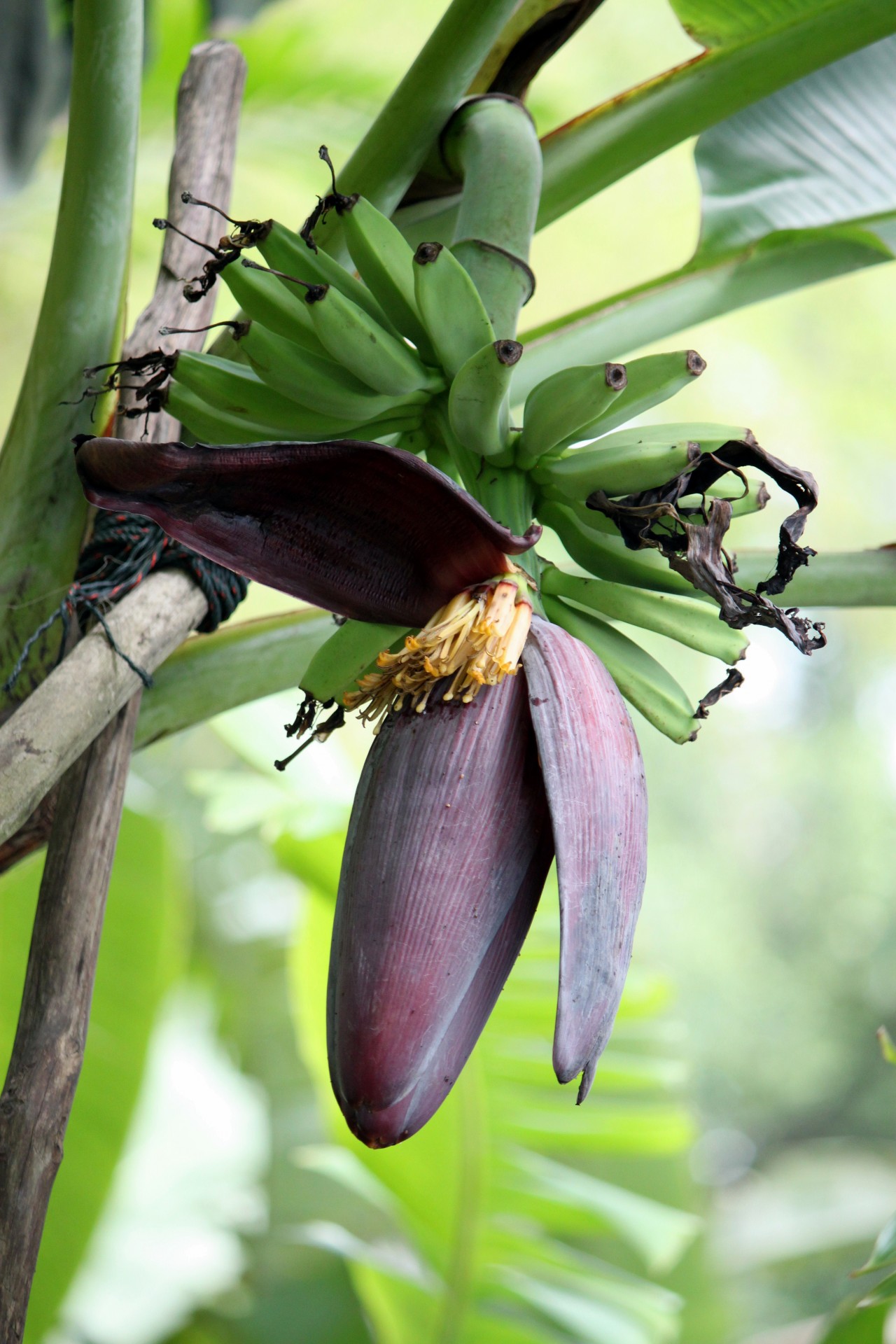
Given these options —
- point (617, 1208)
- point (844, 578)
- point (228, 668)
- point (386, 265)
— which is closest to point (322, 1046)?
point (617, 1208)

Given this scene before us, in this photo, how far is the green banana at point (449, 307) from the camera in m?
0.37

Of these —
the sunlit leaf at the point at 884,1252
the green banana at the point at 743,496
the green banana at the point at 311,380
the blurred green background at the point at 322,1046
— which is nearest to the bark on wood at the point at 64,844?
the green banana at the point at 311,380

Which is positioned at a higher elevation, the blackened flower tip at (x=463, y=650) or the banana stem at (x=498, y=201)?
the banana stem at (x=498, y=201)

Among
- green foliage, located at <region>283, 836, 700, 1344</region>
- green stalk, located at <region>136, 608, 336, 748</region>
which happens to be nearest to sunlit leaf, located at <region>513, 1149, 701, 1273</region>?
green foliage, located at <region>283, 836, 700, 1344</region>

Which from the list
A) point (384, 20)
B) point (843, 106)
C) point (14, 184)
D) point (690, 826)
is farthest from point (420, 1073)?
point (690, 826)

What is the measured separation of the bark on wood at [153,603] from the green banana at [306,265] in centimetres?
11

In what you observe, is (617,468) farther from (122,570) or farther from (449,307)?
(122,570)

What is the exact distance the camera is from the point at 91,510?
492 mm

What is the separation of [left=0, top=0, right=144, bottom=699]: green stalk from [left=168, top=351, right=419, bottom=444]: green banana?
0.08 meters

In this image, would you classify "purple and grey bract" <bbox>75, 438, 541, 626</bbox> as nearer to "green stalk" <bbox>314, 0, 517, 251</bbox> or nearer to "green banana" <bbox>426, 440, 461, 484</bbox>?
"green banana" <bbox>426, 440, 461, 484</bbox>

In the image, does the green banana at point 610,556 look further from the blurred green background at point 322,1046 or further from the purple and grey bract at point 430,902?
the blurred green background at point 322,1046

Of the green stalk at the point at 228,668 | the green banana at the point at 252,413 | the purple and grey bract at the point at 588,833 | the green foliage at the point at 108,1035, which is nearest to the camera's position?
the purple and grey bract at the point at 588,833

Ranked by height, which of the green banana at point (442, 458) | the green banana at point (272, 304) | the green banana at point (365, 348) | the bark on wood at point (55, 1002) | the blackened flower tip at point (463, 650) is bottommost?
the bark on wood at point (55, 1002)

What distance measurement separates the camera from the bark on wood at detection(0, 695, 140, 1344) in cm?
38
